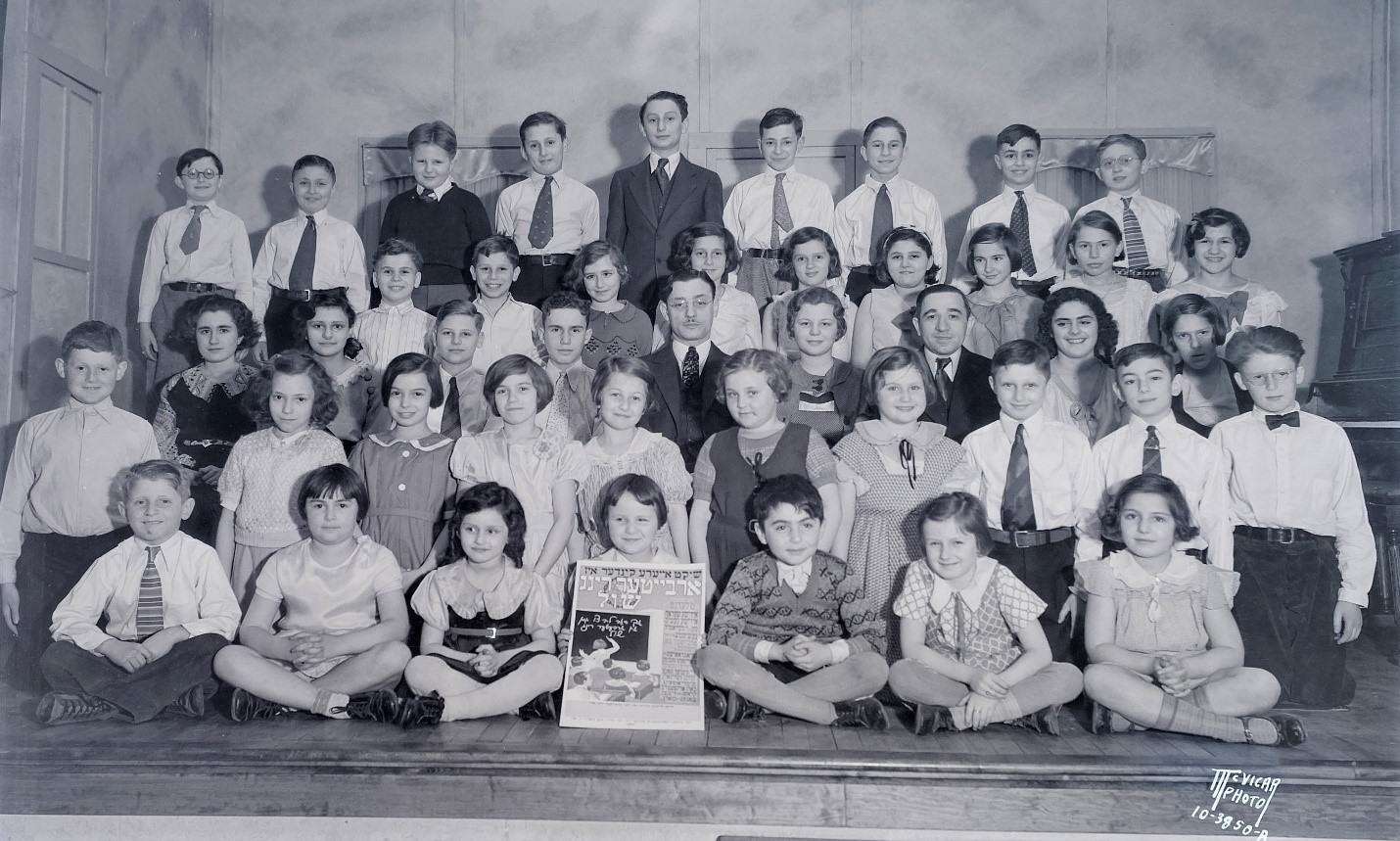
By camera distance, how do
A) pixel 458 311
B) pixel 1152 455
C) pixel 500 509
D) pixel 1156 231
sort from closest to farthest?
pixel 500 509 → pixel 1152 455 → pixel 458 311 → pixel 1156 231

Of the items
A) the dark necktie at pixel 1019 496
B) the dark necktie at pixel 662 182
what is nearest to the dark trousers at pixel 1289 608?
the dark necktie at pixel 1019 496

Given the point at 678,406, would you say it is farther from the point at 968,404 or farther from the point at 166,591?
the point at 166,591

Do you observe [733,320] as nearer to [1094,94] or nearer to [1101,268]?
[1101,268]

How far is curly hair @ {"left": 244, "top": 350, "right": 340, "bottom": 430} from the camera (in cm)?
327

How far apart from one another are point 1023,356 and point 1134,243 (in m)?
1.91

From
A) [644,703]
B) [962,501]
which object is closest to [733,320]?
[962,501]

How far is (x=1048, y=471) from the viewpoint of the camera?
306 centimetres

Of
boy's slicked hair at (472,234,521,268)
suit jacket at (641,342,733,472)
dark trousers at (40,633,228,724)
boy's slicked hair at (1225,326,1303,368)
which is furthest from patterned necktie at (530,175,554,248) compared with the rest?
boy's slicked hair at (1225,326,1303,368)

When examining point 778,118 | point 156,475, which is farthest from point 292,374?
point 778,118

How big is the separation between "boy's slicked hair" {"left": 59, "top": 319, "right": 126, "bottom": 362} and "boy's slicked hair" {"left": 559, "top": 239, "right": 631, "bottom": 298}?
5.72 feet

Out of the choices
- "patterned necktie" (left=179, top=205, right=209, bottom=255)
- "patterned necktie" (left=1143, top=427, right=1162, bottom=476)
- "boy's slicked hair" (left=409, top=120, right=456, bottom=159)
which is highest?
"boy's slicked hair" (left=409, top=120, right=456, bottom=159)

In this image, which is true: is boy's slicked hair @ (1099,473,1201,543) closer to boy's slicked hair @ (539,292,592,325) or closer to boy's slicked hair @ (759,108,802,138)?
boy's slicked hair @ (539,292,592,325)

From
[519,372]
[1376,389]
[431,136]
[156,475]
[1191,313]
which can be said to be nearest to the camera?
[156,475]

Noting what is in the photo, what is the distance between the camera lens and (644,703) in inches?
104
